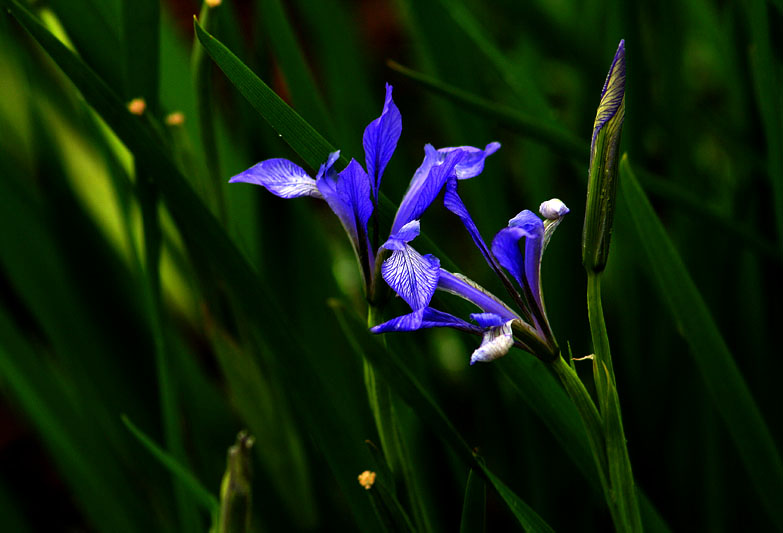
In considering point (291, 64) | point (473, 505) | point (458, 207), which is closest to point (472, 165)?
point (458, 207)

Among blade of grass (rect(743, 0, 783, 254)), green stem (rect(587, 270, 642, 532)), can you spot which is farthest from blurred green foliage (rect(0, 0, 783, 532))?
green stem (rect(587, 270, 642, 532))

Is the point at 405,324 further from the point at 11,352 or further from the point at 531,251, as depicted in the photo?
the point at 11,352

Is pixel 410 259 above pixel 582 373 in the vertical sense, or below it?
above

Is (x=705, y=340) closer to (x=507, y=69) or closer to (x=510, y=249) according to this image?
(x=510, y=249)

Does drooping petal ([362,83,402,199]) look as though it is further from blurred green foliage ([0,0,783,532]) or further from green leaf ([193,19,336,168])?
blurred green foliage ([0,0,783,532])

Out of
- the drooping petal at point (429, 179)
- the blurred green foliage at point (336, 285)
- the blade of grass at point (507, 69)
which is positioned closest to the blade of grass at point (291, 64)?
the blurred green foliage at point (336, 285)

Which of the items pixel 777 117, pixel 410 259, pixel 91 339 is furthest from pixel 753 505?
pixel 91 339

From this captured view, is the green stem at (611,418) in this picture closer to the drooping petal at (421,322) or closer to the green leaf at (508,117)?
the drooping petal at (421,322)
